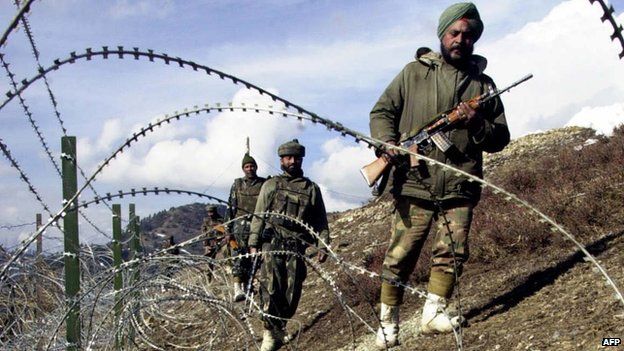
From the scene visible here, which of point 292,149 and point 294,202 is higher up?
point 292,149

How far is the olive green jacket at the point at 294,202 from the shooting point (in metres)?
6.68

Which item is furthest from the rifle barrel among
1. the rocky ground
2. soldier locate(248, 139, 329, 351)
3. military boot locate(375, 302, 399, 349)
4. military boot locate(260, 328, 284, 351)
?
military boot locate(260, 328, 284, 351)

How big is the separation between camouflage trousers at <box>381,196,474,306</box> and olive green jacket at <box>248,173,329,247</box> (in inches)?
76.7

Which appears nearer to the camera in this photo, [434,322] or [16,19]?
[16,19]

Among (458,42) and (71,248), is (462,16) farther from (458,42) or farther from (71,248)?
(71,248)

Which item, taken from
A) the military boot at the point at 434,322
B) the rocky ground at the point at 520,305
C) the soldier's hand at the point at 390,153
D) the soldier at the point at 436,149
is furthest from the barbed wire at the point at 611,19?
the military boot at the point at 434,322

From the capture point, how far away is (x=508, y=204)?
915 centimetres

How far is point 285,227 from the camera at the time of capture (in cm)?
661

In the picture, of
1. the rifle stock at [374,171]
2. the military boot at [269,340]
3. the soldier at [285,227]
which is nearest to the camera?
the rifle stock at [374,171]

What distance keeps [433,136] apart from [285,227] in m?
2.59

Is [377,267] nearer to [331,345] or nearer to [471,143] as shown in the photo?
[331,345]

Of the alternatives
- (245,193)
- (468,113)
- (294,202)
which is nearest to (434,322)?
(468,113)

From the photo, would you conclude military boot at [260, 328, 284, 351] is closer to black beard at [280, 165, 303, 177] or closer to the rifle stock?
black beard at [280, 165, 303, 177]

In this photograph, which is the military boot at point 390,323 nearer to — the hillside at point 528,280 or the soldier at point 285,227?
the hillside at point 528,280
